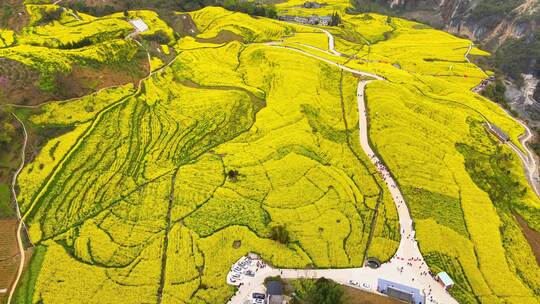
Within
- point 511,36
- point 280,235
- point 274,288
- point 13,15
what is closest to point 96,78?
point 13,15

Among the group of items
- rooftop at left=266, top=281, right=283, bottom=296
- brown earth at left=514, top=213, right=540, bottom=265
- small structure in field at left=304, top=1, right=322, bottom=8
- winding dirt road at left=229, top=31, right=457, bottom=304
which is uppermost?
small structure in field at left=304, top=1, right=322, bottom=8

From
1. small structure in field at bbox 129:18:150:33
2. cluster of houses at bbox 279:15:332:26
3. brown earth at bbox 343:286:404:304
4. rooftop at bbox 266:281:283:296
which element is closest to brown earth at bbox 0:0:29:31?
small structure in field at bbox 129:18:150:33

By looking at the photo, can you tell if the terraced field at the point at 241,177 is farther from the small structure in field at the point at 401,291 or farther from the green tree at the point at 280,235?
the small structure in field at the point at 401,291

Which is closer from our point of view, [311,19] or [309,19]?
[309,19]

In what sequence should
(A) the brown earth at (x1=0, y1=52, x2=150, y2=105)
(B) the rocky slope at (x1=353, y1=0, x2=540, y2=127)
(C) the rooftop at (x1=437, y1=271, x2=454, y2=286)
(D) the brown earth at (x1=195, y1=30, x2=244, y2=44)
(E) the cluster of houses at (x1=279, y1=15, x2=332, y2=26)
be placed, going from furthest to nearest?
(E) the cluster of houses at (x1=279, y1=15, x2=332, y2=26) → (B) the rocky slope at (x1=353, y1=0, x2=540, y2=127) → (D) the brown earth at (x1=195, y1=30, x2=244, y2=44) → (A) the brown earth at (x1=0, y1=52, x2=150, y2=105) → (C) the rooftop at (x1=437, y1=271, x2=454, y2=286)

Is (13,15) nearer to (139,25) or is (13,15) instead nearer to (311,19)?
(139,25)

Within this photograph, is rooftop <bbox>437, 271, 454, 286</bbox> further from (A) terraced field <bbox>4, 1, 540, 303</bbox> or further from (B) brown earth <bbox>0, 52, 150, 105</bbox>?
(B) brown earth <bbox>0, 52, 150, 105</bbox>
